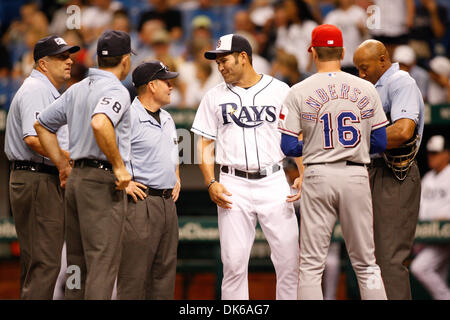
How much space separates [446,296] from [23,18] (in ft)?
21.6

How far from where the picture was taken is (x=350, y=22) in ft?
27.3

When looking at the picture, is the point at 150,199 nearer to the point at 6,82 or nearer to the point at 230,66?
the point at 230,66

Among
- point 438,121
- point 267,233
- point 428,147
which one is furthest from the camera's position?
point 428,147

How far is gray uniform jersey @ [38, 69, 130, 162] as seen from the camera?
13.6ft

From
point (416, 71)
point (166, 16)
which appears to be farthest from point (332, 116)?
point (166, 16)

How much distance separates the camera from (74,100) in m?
4.32

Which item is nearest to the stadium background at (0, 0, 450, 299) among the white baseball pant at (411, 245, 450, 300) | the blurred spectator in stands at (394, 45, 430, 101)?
the white baseball pant at (411, 245, 450, 300)

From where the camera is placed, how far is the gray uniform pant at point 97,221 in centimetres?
413

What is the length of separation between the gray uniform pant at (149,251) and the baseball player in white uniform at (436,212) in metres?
4.12

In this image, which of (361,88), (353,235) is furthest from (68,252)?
(361,88)

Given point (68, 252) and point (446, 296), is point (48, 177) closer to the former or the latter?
point (68, 252)

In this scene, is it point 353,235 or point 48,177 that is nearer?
point 353,235
